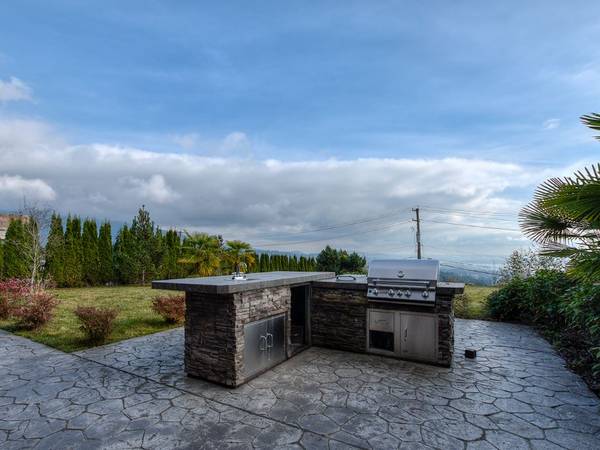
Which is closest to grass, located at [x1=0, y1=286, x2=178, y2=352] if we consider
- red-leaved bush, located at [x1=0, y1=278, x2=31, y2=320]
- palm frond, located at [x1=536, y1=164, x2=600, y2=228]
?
red-leaved bush, located at [x1=0, y1=278, x2=31, y2=320]

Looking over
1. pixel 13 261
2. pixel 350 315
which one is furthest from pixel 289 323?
pixel 13 261

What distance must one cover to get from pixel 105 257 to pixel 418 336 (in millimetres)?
18572

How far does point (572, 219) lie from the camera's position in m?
→ 4.32

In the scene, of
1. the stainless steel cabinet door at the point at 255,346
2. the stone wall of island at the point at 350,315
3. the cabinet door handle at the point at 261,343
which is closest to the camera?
the stainless steel cabinet door at the point at 255,346

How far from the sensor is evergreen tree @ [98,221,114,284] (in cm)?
1780

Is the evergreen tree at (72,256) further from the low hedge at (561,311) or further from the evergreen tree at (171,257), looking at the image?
the low hedge at (561,311)

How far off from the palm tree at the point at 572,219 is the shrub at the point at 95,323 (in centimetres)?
812

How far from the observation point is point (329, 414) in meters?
3.77

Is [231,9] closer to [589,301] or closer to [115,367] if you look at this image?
[115,367]

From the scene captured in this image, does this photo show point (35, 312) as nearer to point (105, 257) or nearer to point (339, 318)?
point (339, 318)

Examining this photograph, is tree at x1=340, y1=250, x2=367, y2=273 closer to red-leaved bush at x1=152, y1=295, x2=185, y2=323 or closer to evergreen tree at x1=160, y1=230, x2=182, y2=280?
evergreen tree at x1=160, y1=230, x2=182, y2=280

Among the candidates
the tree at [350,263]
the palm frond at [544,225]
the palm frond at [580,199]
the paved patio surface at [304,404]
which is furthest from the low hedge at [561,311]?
the tree at [350,263]

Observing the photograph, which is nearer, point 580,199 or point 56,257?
point 580,199

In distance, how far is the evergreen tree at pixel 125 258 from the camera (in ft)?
58.3
